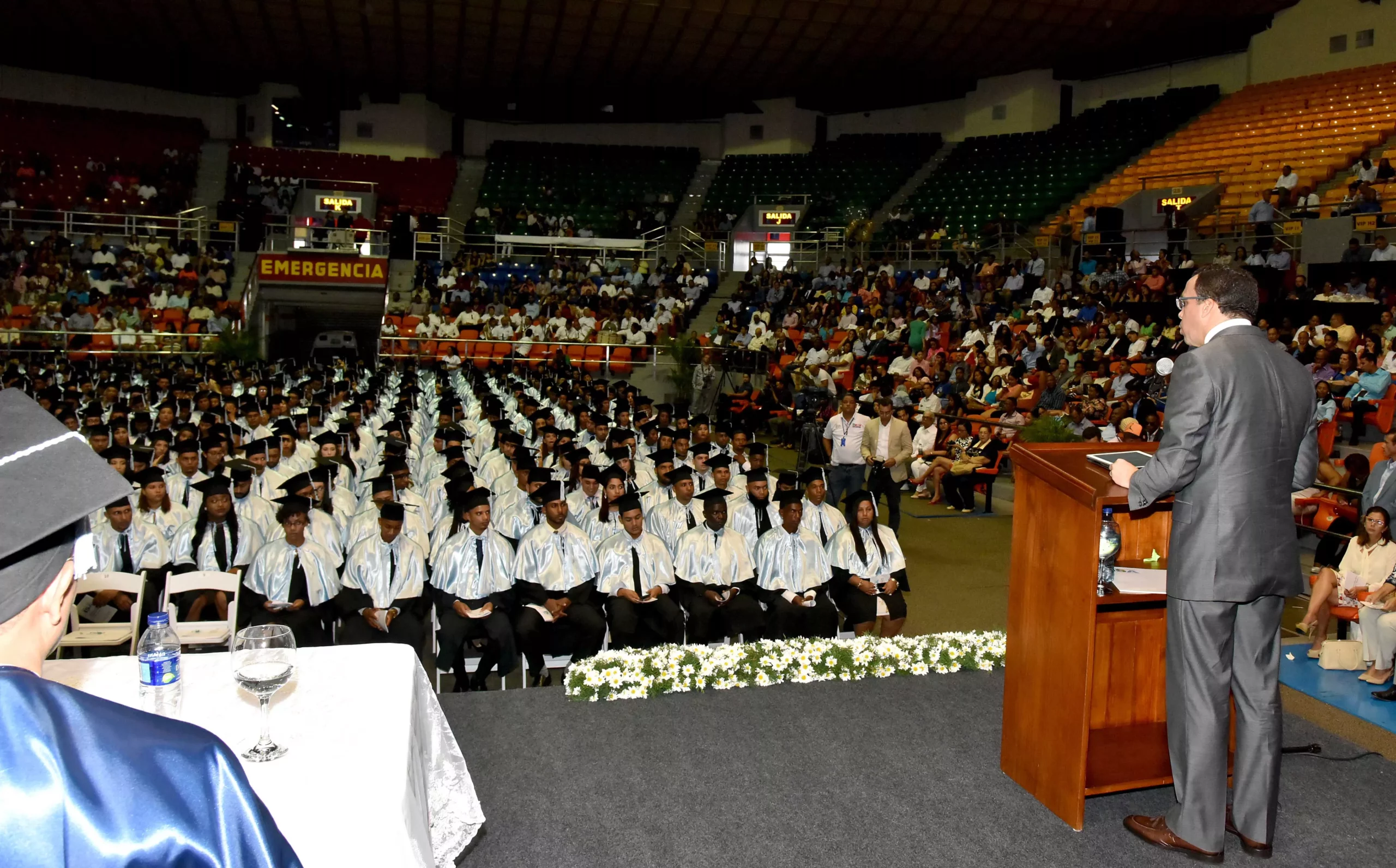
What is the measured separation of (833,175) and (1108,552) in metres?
29.6

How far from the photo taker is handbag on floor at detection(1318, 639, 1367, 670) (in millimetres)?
5859

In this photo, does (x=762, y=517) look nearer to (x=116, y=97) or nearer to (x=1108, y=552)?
(x=1108, y=552)

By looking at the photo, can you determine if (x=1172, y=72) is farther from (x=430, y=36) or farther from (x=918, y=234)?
(x=430, y=36)

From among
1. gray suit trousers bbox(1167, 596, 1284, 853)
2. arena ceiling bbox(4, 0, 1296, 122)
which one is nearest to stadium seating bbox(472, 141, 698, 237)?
arena ceiling bbox(4, 0, 1296, 122)

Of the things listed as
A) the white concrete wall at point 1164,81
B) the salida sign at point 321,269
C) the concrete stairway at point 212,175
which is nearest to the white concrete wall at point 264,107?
the concrete stairway at point 212,175

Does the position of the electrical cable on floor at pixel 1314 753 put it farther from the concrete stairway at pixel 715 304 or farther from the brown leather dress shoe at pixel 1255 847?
the concrete stairway at pixel 715 304

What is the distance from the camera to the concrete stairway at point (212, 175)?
104 feet

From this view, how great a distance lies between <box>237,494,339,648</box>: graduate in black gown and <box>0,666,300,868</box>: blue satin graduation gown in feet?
20.4

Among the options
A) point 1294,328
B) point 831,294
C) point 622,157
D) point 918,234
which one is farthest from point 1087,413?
point 622,157

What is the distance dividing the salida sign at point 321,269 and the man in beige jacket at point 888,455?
682 inches

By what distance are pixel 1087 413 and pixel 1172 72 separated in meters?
18.0

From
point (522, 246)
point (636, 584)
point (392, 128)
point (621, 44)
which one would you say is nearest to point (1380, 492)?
point (636, 584)

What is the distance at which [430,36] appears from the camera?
27391 mm

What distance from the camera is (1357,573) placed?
6.71 m
